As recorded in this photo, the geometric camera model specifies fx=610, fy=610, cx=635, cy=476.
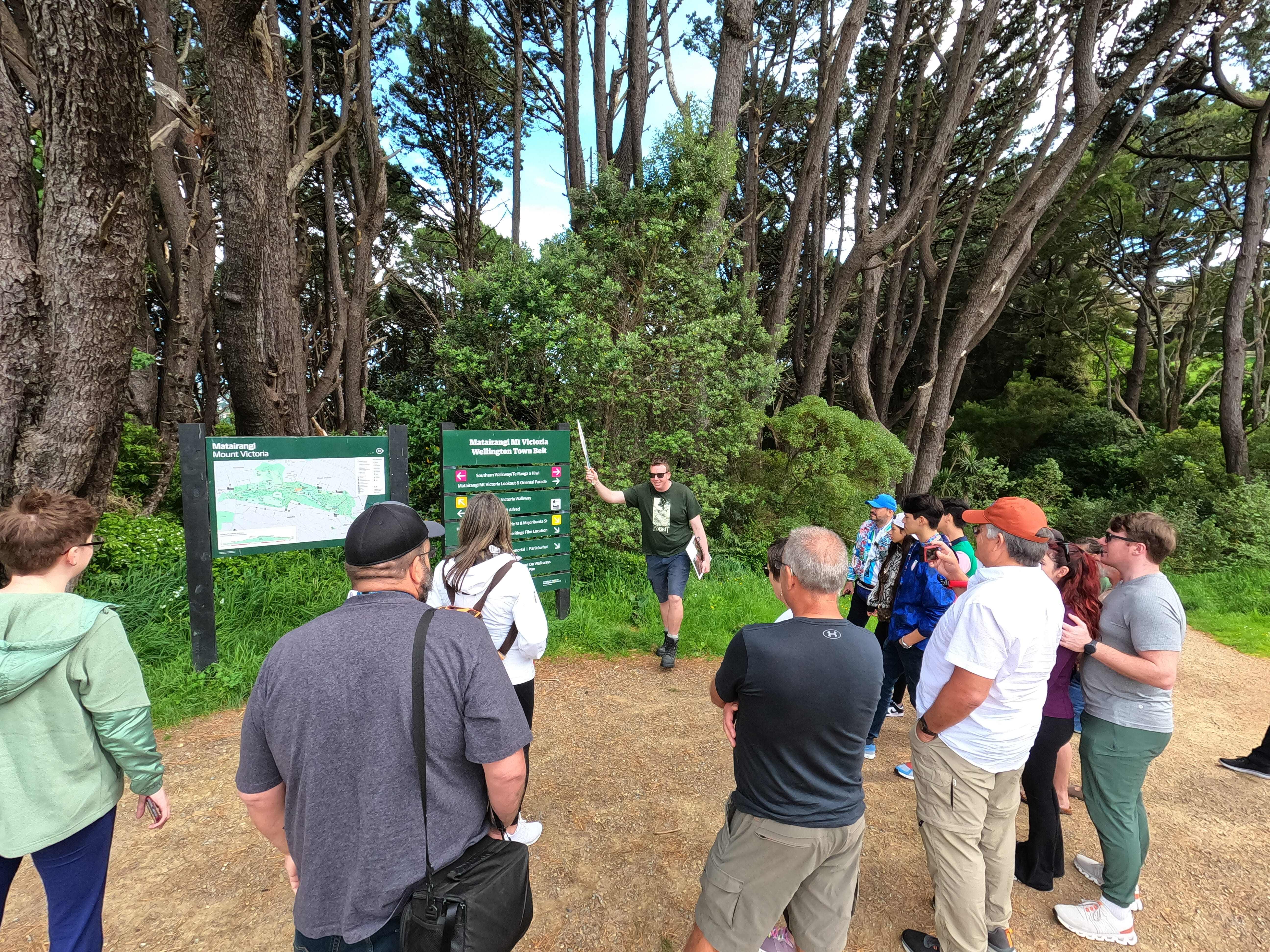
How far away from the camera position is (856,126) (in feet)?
48.8

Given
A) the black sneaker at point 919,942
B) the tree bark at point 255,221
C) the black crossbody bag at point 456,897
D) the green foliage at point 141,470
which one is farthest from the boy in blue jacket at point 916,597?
the green foliage at point 141,470

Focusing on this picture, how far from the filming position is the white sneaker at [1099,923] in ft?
8.52

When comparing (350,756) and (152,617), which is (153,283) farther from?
(350,756)

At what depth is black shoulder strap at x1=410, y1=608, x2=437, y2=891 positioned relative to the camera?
4.72 feet

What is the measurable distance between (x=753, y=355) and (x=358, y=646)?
24.2 feet

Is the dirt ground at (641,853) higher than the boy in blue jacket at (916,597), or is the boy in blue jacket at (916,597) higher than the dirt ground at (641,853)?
the boy in blue jacket at (916,597)

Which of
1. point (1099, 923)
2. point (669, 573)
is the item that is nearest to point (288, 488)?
point (669, 573)

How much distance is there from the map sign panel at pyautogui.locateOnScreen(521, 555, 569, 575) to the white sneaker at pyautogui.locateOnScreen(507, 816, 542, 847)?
2951 mm

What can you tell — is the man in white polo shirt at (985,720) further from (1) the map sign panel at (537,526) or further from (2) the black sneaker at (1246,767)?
(1) the map sign panel at (537,526)

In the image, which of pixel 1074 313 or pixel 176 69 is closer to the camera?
pixel 176 69

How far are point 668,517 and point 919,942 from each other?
132 inches

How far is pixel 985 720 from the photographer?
2287 millimetres

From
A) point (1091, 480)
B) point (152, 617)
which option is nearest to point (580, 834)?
point (152, 617)

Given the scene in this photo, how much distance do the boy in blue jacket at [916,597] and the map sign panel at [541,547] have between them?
3.43 meters
